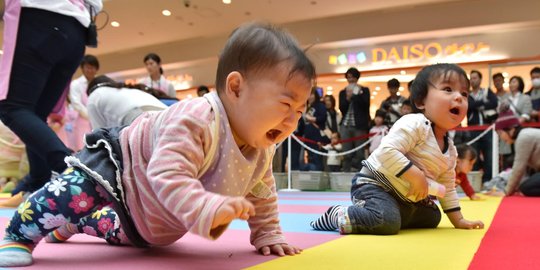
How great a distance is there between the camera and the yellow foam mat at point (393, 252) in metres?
1.22

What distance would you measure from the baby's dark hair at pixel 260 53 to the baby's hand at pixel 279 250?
49cm

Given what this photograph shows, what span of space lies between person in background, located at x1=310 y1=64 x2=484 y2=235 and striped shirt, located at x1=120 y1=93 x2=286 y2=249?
0.60 meters

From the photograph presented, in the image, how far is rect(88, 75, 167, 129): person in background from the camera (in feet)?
9.68

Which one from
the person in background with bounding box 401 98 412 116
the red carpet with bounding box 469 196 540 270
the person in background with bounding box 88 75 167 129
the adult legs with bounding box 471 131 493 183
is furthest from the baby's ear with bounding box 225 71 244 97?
the adult legs with bounding box 471 131 493 183

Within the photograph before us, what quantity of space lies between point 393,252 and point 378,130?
501cm

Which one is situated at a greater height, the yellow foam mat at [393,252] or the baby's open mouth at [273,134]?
the baby's open mouth at [273,134]

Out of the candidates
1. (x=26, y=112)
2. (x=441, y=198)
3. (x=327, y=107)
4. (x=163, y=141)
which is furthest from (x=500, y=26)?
(x=163, y=141)

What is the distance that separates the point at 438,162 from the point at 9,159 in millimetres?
4694

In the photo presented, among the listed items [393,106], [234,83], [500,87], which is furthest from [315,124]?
[234,83]

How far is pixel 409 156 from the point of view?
2.08 m

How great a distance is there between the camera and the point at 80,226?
5.13 ft

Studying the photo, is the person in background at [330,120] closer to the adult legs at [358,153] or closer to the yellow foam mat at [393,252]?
the adult legs at [358,153]

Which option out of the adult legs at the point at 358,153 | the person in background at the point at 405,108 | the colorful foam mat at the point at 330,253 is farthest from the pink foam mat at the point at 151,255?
the adult legs at the point at 358,153

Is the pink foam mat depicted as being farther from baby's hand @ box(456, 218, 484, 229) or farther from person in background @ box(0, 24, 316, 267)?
baby's hand @ box(456, 218, 484, 229)
